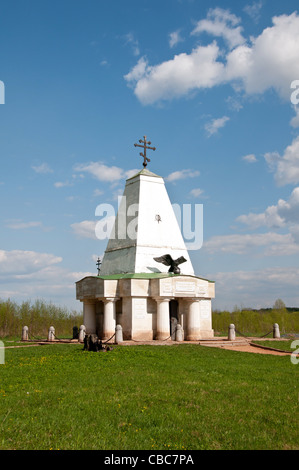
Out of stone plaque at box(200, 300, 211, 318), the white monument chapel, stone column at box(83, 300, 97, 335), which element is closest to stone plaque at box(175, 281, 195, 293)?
the white monument chapel

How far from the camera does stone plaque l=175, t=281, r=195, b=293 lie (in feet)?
81.5

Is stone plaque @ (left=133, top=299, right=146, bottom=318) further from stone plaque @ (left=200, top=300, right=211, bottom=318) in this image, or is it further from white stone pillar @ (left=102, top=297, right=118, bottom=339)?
stone plaque @ (left=200, top=300, right=211, bottom=318)

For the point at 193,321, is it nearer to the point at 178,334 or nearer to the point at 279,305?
the point at 178,334

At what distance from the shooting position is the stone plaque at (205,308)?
27.9m

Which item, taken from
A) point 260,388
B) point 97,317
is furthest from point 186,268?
point 260,388

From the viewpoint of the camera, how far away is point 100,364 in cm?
1511

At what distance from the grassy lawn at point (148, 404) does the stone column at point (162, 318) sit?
8.61 m

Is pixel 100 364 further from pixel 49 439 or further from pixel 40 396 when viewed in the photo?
pixel 49 439

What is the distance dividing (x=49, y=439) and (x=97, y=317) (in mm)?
21607

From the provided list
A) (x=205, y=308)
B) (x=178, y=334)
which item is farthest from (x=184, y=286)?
(x=205, y=308)

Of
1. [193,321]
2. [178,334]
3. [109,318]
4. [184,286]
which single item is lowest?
[178,334]

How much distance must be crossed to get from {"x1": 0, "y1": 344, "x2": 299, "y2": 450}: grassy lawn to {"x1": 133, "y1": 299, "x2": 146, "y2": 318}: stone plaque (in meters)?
8.86

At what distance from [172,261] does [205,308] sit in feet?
12.9

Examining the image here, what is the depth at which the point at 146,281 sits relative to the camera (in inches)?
989
